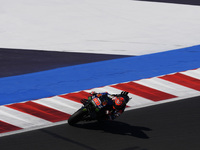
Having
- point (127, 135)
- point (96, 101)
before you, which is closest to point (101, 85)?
point (96, 101)

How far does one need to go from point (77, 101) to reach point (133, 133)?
2.27 m

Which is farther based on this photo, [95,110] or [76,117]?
[76,117]

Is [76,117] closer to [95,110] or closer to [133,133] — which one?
[95,110]

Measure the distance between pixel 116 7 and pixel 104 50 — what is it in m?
6.17

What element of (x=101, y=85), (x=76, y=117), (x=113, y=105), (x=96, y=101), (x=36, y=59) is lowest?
(x=76, y=117)

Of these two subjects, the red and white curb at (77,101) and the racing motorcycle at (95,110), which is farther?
the red and white curb at (77,101)

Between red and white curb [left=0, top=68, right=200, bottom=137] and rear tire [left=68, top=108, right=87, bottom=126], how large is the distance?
36 cm

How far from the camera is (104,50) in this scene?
55.9 ft

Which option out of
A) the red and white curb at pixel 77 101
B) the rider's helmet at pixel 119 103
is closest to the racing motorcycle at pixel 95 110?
the rider's helmet at pixel 119 103

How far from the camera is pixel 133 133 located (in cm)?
1033

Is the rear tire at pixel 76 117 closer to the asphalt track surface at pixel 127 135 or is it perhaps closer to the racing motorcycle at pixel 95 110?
the racing motorcycle at pixel 95 110

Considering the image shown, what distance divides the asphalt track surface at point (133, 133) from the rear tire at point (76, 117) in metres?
0.11

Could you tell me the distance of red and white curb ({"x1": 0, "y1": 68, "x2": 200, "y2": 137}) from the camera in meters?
11.0

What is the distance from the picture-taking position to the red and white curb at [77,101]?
10969 millimetres
